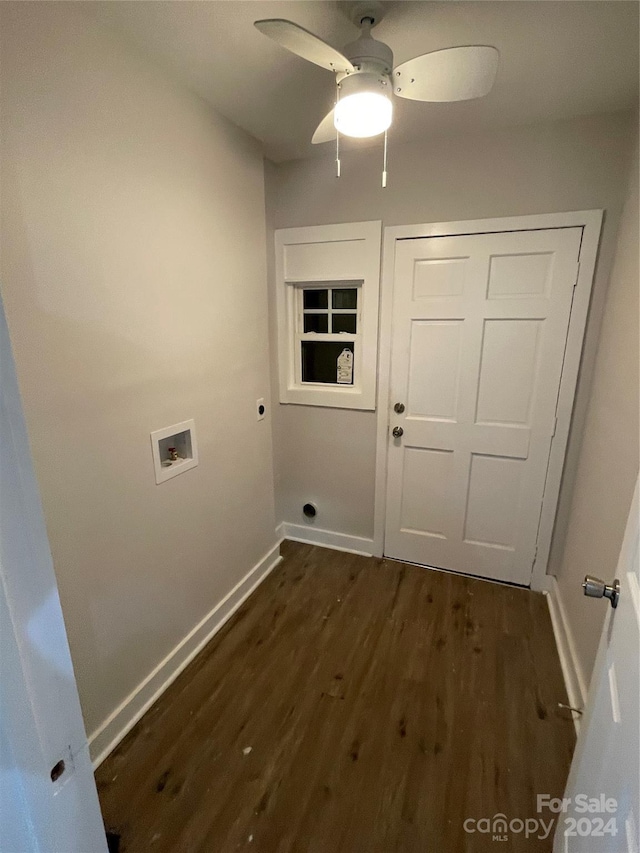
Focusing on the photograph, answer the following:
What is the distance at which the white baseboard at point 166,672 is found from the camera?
1518mm

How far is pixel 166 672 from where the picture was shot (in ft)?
5.90

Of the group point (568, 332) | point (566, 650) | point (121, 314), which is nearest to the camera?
point (121, 314)

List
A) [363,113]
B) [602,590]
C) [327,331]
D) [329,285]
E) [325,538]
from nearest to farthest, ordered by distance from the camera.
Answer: [602,590], [363,113], [329,285], [327,331], [325,538]

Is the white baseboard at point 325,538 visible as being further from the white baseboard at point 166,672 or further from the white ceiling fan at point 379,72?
the white ceiling fan at point 379,72

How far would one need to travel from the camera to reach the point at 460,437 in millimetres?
2361

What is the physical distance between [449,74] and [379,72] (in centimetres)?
21

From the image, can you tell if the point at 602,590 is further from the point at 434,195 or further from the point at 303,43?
the point at 434,195

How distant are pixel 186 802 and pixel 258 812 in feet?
0.81

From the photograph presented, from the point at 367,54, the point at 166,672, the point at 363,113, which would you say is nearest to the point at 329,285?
the point at 363,113

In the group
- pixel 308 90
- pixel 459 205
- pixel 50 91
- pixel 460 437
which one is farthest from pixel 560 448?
pixel 50 91

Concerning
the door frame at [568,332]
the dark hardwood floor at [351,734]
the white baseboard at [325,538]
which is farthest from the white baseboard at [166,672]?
the door frame at [568,332]

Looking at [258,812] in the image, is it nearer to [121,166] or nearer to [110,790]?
[110,790]

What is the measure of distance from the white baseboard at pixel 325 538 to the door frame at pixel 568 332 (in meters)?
0.31

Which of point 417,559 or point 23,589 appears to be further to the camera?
point 417,559
